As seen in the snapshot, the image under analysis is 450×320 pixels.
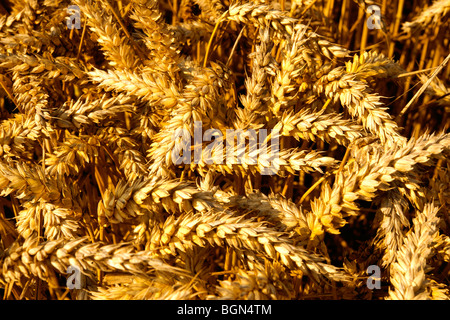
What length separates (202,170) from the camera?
1.19m

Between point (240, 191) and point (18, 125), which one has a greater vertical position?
point (18, 125)

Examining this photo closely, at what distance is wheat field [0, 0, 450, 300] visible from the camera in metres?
0.97

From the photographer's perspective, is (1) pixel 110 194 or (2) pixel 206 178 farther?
(2) pixel 206 178

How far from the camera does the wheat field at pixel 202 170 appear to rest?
0.97 metres

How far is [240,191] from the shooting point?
129 cm
